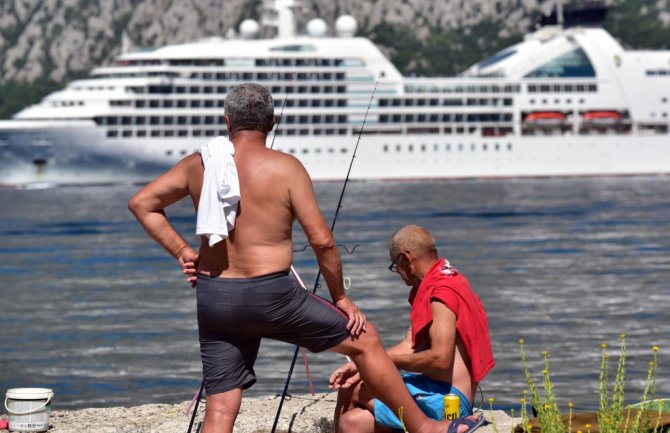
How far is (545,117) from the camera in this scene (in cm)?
7425

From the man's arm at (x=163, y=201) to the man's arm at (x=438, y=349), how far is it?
3.47 feet

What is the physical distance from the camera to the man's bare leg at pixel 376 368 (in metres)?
5.87

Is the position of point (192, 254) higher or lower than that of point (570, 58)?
higher

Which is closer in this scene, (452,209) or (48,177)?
(452,209)

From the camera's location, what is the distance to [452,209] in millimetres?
42031

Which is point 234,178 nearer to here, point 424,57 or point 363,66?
point 363,66

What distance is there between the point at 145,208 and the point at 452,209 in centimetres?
3628

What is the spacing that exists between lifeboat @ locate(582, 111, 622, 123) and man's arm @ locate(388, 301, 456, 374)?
226 ft

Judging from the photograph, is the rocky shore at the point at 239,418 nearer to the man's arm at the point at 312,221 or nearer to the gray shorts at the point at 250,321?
the gray shorts at the point at 250,321

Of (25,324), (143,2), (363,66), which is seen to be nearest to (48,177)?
(363,66)

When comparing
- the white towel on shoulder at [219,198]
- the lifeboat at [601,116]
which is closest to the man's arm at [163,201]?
Result: the white towel on shoulder at [219,198]

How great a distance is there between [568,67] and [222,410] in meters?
72.4

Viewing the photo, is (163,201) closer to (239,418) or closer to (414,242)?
(414,242)

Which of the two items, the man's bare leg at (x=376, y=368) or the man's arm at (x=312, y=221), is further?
the man's bare leg at (x=376, y=368)
